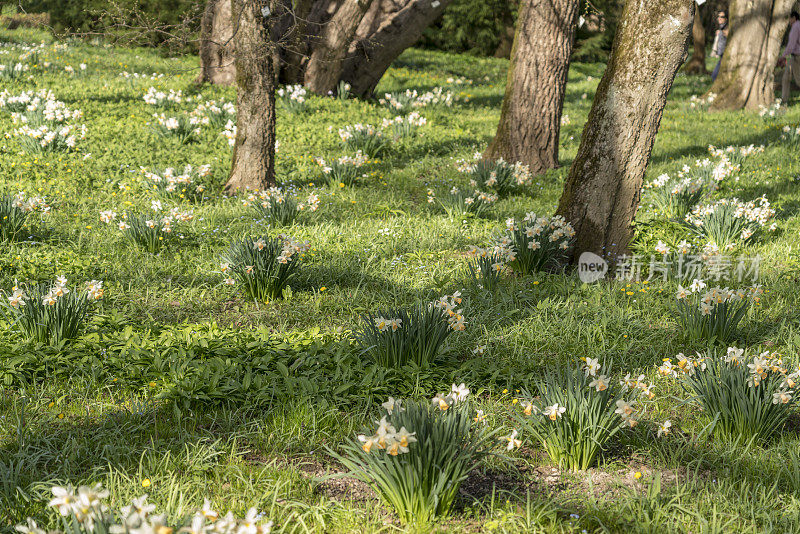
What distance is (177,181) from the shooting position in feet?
21.3

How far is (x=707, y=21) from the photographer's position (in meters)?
34.2

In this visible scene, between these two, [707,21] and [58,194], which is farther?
[707,21]

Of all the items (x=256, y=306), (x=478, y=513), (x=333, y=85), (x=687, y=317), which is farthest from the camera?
(x=333, y=85)

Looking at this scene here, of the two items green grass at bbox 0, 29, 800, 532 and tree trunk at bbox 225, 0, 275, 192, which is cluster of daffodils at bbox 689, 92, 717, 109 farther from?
tree trunk at bbox 225, 0, 275, 192

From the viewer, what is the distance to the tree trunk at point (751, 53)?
12547mm

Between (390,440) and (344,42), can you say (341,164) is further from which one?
(390,440)

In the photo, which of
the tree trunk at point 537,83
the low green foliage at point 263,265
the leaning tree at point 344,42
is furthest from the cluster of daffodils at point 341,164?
the leaning tree at point 344,42

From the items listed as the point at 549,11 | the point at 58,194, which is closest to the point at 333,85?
the point at 549,11

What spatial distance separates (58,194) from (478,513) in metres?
5.83

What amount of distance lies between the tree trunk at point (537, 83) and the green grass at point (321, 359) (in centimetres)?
47

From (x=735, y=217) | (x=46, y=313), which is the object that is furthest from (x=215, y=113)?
(x=735, y=217)

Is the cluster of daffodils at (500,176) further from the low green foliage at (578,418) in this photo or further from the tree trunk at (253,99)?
the low green foliage at (578,418)

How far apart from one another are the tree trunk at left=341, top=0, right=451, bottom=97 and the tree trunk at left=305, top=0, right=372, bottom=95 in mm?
286

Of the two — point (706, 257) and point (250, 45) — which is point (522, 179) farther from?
point (250, 45)
